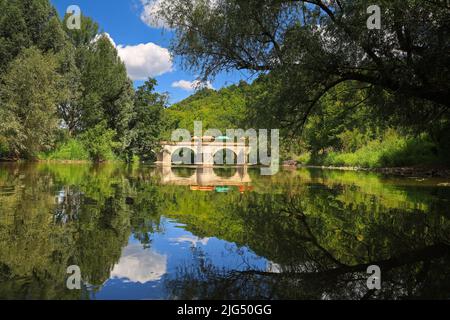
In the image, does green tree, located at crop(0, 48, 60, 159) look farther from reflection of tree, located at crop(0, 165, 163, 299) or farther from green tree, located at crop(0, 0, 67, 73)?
reflection of tree, located at crop(0, 165, 163, 299)

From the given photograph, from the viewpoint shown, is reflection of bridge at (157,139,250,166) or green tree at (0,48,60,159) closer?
green tree at (0,48,60,159)

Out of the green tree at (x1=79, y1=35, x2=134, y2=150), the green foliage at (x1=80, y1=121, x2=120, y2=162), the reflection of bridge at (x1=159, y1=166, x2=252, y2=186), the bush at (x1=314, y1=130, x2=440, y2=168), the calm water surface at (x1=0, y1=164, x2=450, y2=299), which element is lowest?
the calm water surface at (x1=0, y1=164, x2=450, y2=299)

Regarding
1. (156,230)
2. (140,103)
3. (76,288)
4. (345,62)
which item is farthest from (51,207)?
(140,103)

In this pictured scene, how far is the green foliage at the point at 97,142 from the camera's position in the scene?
3666cm

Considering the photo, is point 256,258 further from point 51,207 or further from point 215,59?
point 215,59

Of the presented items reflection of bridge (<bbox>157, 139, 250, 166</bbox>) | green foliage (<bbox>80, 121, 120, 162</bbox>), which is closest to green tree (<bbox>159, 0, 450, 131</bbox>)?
green foliage (<bbox>80, 121, 120, 162</bbox>)

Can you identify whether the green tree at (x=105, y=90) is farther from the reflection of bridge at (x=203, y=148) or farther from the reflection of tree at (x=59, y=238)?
the reflection of tree at (x=59, y=238)

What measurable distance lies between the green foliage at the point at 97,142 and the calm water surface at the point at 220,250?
3040cm

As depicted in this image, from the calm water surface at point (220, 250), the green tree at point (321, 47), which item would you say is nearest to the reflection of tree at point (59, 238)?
the calm water surface at point (220, 250)

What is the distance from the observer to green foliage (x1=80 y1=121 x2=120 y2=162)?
120ft

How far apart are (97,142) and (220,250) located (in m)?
34.9

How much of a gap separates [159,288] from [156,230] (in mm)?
2429

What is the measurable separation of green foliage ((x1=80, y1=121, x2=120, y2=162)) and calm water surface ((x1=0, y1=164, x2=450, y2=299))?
30396mm
